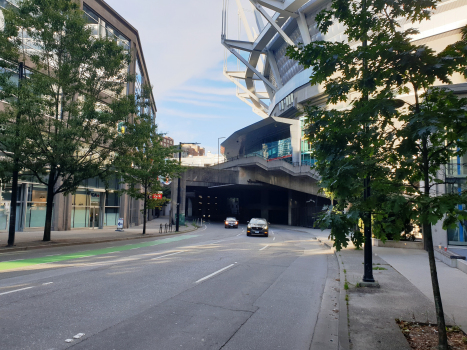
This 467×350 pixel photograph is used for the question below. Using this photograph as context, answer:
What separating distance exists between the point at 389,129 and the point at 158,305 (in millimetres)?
5833

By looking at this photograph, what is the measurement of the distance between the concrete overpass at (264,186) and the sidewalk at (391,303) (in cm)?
2135

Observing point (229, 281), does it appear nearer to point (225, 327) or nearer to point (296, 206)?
point (225, 327)

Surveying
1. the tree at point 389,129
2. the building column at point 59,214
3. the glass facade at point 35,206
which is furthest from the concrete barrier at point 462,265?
the glass facade at point 35,206

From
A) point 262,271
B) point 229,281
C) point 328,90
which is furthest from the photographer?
point 262,271

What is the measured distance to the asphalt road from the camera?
18.6ft

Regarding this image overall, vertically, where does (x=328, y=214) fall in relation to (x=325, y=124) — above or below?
below

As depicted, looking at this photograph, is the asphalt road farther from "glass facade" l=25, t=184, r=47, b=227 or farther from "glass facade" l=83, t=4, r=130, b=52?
"glass facade" l=83, t=4, r=130, b=52

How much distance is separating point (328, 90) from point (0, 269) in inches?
462

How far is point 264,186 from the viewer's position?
56.5m

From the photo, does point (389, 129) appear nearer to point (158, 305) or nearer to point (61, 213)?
point (158, 305)

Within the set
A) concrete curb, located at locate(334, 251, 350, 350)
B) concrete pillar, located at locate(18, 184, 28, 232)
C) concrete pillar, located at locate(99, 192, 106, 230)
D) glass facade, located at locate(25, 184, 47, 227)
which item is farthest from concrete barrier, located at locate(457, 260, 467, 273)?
concrete pillar, located at locate(99, 192, 106, 230)

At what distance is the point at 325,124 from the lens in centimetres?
609

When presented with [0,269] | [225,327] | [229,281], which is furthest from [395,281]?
[0,269]

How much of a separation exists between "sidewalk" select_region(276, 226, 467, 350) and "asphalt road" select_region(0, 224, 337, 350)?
0.61 meters
